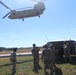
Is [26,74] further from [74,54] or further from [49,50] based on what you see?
[74,54]

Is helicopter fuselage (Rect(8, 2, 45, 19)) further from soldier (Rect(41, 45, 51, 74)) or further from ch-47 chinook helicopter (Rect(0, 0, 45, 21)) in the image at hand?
soldier (Rect(41, 45, 51, 74))

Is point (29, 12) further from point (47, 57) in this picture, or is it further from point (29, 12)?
point (47, 57)

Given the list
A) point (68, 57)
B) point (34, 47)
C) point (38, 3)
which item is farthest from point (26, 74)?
point (38, 3)

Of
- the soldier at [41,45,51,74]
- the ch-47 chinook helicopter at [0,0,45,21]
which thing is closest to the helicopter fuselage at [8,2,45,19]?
the ch-47 chinook helicopter at [0,0,45,21]

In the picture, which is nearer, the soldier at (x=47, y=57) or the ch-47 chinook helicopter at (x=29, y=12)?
the soldier at (x=47, y=57)

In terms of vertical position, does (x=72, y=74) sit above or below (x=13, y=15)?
below

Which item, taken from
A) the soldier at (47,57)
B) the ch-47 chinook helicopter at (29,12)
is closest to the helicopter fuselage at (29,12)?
the ch-47 chinook helicopter at (29,12)

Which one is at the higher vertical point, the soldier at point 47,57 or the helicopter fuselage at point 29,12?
the helicopter fuselage at point 29,12

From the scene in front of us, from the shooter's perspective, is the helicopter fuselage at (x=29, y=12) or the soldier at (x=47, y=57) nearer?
the soldier at (x=47, y=57)

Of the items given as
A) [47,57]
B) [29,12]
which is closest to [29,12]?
[29,12]

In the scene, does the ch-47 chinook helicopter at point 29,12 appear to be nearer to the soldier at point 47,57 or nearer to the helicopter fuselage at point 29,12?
the helicopter fuselage at point 29,12

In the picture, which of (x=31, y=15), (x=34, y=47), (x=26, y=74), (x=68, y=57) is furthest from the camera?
(x=31, y=15)

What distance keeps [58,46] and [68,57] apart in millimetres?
2776

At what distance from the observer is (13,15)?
5094 centimetres
